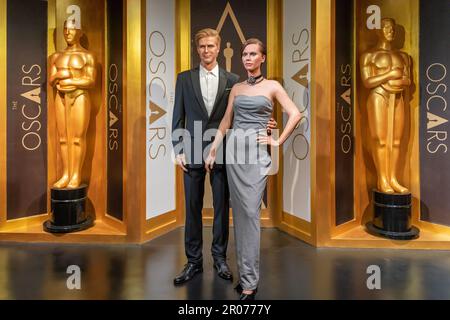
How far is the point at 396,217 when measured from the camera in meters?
3.41

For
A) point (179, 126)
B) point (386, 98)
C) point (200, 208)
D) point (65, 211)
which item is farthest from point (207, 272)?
point (386, 98)

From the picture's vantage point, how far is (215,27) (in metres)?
4.03

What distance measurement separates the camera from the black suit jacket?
255 centimetres

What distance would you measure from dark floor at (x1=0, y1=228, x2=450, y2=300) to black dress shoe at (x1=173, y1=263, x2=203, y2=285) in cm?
5

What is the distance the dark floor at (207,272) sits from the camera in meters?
2.49

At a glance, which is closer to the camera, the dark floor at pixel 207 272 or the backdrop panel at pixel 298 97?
the dark floor at pixel 207 272

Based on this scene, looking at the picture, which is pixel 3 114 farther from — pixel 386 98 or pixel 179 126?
pixel 386 98

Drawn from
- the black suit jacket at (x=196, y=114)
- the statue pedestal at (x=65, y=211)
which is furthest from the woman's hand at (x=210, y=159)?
the statue pedestal at (x=65, y=211)

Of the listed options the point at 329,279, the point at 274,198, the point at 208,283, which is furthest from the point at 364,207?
the point at 208,283

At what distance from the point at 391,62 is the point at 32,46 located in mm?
3317

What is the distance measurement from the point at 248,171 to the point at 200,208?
21.5 inches

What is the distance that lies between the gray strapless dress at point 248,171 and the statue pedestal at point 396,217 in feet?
5.40

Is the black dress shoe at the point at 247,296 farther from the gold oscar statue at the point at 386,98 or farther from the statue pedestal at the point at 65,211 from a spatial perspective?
the statue pedestal at the point at 65,211

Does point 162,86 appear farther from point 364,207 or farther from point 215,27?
point 364,207
